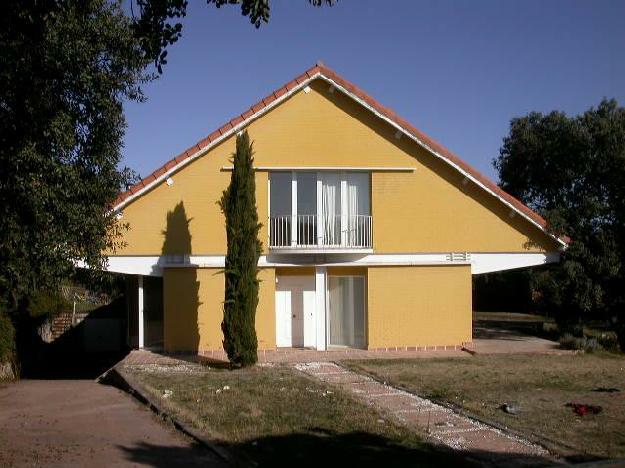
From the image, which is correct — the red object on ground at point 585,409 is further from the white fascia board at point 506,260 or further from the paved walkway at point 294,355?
the white fascia board at point 506,260

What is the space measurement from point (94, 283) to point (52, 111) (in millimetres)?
8093

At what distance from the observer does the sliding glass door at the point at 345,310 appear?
2156 centimetres

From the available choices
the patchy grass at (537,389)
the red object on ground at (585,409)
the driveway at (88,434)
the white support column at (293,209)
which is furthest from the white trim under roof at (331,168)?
the red object on ground at (585,409)

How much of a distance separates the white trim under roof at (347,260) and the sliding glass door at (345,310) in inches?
33.4

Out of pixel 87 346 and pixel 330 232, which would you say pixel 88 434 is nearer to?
pixel 330 232

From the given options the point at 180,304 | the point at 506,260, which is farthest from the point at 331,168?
the point at 506,260

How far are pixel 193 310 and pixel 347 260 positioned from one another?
4457 mm

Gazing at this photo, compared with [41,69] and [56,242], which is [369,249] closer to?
[56,242]

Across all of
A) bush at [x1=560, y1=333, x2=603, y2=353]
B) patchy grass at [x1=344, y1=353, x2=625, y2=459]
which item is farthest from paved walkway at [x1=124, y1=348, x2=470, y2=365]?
bush at [x1=560, y1=333, x2=603, y2=353]

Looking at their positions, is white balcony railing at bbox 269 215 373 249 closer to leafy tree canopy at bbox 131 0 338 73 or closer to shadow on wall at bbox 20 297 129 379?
shadow on wall at bbox 20 297 129 379

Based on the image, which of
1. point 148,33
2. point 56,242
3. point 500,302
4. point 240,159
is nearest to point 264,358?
point 240,159

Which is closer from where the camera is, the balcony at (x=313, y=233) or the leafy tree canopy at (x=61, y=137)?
the leafy tree canopy at (x=61, y=137)

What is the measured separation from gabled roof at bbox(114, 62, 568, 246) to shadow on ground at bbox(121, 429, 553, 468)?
1115 centimetres

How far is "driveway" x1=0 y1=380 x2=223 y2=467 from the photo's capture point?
9.24 m
